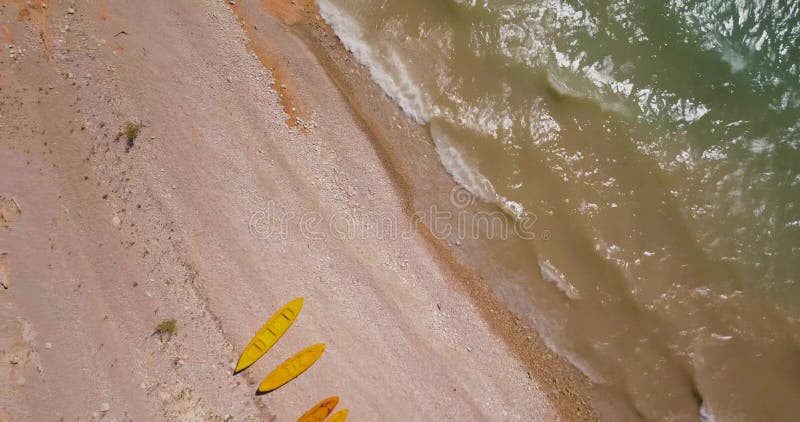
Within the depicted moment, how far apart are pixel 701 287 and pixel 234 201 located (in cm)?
636

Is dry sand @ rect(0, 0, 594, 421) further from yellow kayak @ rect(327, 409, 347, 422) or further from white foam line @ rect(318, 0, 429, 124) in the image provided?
white foam line @ rect(318, 0, 429, 124)

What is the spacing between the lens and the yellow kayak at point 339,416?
6.47 metres

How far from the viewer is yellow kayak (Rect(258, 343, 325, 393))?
6.43 meters

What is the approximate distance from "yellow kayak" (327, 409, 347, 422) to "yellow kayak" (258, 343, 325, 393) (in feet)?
2.27

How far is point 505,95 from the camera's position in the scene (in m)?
7.09

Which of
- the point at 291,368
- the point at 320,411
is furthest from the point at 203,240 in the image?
the point at 320,411

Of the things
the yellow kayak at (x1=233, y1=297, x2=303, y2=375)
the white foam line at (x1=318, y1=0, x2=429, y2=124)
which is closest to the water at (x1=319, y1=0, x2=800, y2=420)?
the white foam line at (x1=318, y1=0, x2=429, y2=124)

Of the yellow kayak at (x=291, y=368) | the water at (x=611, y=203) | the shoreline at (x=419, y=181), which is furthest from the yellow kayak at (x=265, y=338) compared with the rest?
the water at (x=611, y=203)

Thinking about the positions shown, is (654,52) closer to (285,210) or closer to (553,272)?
(553,272)

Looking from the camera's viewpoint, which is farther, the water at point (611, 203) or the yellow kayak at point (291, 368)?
the water at point (611, 203)

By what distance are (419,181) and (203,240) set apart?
2.89 m

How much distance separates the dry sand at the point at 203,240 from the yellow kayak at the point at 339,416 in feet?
0.55

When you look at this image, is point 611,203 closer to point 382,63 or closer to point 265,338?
point 382,63

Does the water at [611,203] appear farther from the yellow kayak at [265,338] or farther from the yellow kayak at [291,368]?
the yellow kayak at [265,338]
